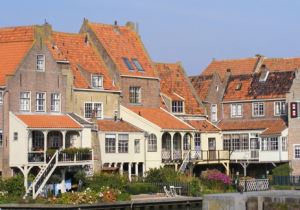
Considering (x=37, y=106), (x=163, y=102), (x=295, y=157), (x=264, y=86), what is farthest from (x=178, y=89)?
(x=37, y=106)

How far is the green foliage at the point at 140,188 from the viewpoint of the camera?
63.2 meters

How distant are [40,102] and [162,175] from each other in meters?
10.2

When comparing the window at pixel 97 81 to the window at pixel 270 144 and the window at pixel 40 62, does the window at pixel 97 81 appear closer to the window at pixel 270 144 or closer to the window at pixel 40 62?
the window at pixel 40 62

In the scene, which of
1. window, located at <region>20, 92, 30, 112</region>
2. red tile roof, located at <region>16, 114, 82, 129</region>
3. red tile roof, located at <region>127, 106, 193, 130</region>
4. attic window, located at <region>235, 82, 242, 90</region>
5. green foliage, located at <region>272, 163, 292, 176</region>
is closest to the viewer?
red tile roof, located at <region>16, 114, 82, 129</region>

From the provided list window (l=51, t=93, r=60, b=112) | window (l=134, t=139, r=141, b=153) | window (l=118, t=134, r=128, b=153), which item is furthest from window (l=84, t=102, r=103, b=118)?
window (l=134, t=139, r=141, b=153)

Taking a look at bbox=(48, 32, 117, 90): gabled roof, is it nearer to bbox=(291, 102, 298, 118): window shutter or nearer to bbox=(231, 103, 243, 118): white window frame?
bbox=(231, 103, 243, 118): white window frame

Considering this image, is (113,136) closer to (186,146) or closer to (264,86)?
(186,146)

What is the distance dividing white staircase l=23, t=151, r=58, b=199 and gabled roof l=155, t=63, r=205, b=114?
18933 millimetres

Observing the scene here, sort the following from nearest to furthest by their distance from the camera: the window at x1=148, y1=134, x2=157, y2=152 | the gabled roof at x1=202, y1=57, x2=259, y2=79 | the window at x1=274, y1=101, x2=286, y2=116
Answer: the window at x1=148, y1=134, x2=157, y2=152
the window at x1=274, y1=101, x2=286, y2=116
the gabled roof at x1=202, y1=57, x2=259, y2=79

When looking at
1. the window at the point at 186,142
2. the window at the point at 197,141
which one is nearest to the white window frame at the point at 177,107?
the window at the point at 197,141

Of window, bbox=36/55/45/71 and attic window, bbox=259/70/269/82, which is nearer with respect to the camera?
window, bbox=36/55/45/71

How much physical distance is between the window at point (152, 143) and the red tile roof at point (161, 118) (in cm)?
106

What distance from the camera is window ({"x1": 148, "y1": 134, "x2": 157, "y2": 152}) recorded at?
71938 mm

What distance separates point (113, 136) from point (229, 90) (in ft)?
58.6
